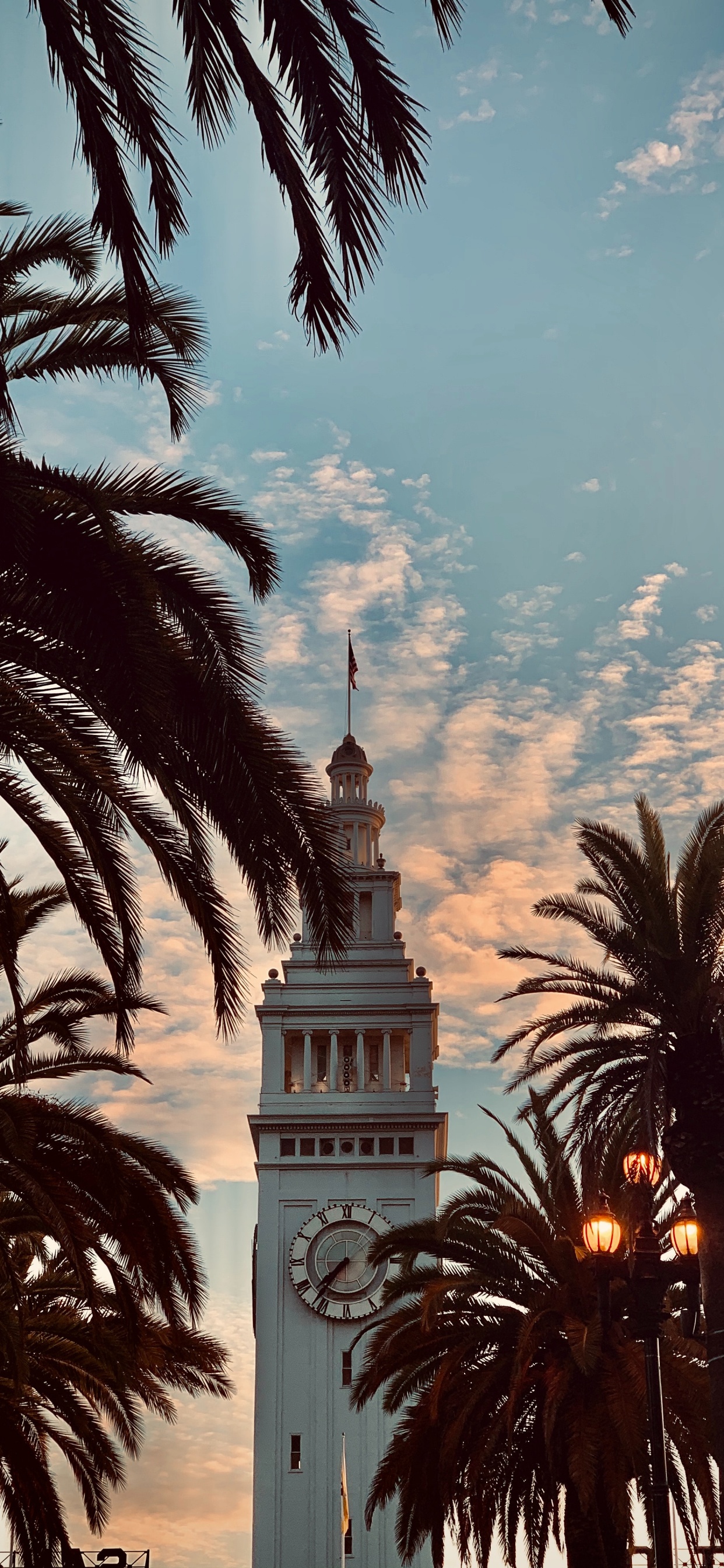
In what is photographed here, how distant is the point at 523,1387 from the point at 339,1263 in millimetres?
33175

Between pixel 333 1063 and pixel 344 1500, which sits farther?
pixel 333 1063

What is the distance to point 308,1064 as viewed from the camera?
6088 centimetres

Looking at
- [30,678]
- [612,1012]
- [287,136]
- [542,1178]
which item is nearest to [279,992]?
[542,1178]

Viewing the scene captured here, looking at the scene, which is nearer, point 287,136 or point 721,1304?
point 287,136

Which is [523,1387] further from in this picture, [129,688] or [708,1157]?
[129,688]

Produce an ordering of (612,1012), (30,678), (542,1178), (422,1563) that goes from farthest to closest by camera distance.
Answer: (422,1563) < (542,1178) < (612,1012) < (30,678)

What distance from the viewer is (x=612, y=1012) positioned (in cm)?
2295

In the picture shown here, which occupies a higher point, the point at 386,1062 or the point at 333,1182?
the point at 386,1062

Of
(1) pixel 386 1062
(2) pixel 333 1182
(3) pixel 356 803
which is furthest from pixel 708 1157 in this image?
(3) pixel 356 803

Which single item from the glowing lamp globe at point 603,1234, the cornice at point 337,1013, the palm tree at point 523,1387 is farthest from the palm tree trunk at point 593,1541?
the cornice at point 337,1013

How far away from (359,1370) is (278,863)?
44.5 m

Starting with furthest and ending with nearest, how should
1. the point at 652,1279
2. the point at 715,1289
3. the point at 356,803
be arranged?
1. the point at 356,803
2. the point at 715,1289
3. the point at 652,1279

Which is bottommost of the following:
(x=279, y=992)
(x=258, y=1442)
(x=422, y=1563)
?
(x=422, y=1563)

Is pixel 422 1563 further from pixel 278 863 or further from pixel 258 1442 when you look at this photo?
pixel 278 863
